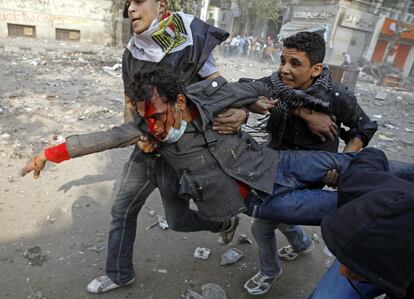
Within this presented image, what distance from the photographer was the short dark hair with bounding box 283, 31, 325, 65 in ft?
6.38

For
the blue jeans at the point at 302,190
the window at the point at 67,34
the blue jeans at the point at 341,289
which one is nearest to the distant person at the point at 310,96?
the blue jeans at the point at 302,190

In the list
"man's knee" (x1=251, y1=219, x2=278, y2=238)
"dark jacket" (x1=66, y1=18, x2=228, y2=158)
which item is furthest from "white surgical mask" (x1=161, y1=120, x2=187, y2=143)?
"man's knee" (x1=251, y1=219, x2=278, y2=238)

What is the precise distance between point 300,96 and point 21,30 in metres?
16.7

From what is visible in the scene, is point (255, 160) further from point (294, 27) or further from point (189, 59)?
point (294, 27)

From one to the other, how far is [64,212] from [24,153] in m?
1.29

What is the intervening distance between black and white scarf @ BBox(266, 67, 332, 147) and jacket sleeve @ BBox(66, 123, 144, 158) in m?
0.88

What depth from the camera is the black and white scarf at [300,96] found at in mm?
1973

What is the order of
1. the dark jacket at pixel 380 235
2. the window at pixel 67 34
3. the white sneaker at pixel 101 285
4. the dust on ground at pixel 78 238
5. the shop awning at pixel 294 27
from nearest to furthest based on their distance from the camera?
1. the dark jacket at pixel 380 235
2. the white sneaker at pixel 101 285
3. the dust on ground at pixel 78 238
4. the window at pixel 67 34
5. the shop awning at pixel 294 27

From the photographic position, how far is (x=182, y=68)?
206 centimetres

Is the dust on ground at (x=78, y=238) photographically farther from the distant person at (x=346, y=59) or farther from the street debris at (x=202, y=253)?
the distant person at (x=346, y=59)

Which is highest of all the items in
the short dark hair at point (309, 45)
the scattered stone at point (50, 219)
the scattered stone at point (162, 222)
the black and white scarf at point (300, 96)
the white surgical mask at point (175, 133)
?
the short dark hair at point (309, 45)

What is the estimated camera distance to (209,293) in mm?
2375

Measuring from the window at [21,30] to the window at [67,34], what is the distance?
1.04 metres

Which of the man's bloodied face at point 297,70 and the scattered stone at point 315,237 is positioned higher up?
the man's bloodied face at point 297,70
